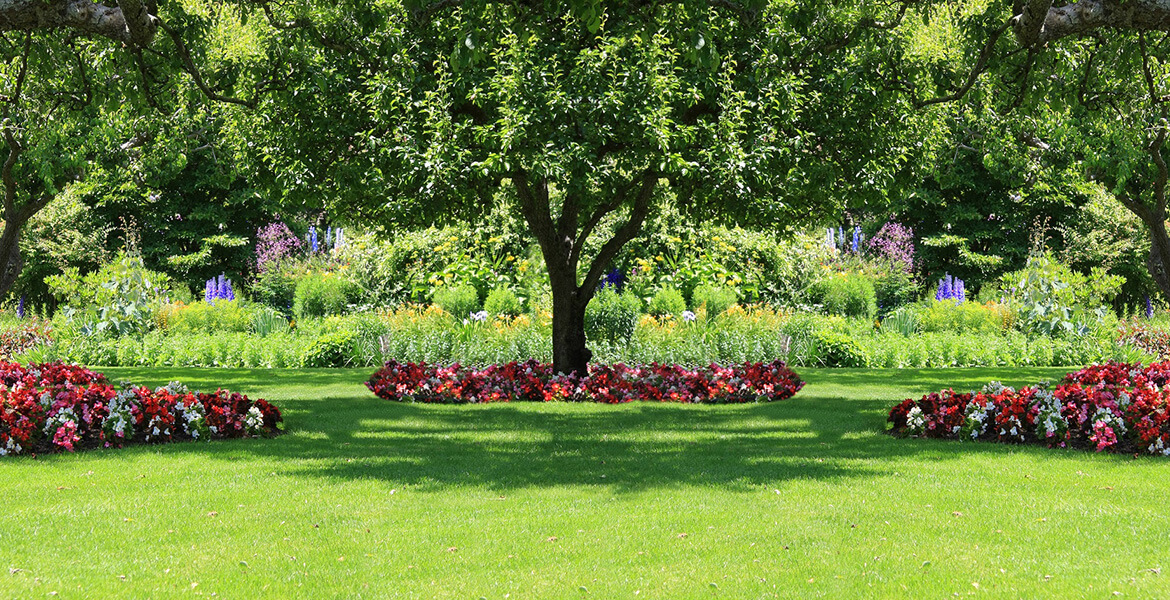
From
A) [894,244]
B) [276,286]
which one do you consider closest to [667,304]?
[276,286]

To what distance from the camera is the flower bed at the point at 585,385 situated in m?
11.7

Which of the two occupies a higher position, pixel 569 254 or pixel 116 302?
pixel 569 254

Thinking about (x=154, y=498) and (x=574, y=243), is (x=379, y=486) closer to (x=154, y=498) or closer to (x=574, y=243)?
(x=154, y=498)

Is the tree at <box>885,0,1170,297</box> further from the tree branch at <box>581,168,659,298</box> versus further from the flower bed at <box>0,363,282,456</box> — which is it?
the flower bed at <box>0,363,282,456</box>

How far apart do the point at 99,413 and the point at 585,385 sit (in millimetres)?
5047

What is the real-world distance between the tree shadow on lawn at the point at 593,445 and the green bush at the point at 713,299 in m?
5.17

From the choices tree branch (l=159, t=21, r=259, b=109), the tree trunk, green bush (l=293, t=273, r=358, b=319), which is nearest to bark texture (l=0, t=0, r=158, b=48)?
tree branch (l=159, t=21, r=259, b=109)

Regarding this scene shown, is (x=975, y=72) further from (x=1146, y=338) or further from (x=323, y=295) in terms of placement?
(x=323, y=295)

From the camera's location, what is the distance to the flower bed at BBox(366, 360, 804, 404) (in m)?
11.7

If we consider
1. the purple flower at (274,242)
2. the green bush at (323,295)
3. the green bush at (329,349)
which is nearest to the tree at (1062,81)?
the green bush at (329,349)

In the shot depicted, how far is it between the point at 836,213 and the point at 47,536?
8786mm

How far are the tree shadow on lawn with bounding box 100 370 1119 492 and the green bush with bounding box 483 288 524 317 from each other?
5306 mm

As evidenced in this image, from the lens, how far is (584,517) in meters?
6.05

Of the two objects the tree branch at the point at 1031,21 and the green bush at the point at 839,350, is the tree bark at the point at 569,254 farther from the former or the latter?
the green bush at the point at 839,350
